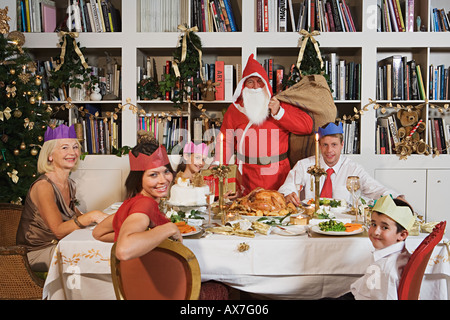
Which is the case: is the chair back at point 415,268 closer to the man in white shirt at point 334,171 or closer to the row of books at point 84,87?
the man in white shirt at point 334,171

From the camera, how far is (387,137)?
146 inches

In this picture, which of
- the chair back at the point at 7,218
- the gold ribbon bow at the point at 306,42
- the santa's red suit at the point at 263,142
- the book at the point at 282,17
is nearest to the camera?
the chair back at the point at 7,218

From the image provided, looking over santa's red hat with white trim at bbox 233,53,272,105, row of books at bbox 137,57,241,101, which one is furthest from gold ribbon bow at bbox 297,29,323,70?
row of books at bbox 137,57,241,101

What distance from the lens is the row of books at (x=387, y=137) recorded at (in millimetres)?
3705

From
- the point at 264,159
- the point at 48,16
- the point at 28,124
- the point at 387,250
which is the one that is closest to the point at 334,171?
the point at 264,159

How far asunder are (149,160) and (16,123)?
7.08 feet

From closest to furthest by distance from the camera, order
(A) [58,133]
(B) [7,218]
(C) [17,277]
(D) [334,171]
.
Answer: (C) [17,277] < (A) [58,133] < (B) [7,218] < (D) [334,171]

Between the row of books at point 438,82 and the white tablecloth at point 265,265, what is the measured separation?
233 centimetres

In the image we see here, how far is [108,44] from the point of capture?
12.1 ft

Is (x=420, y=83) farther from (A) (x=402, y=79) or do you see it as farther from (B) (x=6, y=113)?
(B) (x=6, y=113)

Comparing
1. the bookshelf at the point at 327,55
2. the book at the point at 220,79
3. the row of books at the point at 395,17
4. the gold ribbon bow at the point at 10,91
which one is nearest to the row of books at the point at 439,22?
the bookshelf at the point at 327,55

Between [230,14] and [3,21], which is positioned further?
[230,14]

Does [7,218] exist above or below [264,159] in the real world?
below

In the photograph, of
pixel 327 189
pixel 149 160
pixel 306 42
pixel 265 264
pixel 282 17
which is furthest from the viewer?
pixel 282 17
